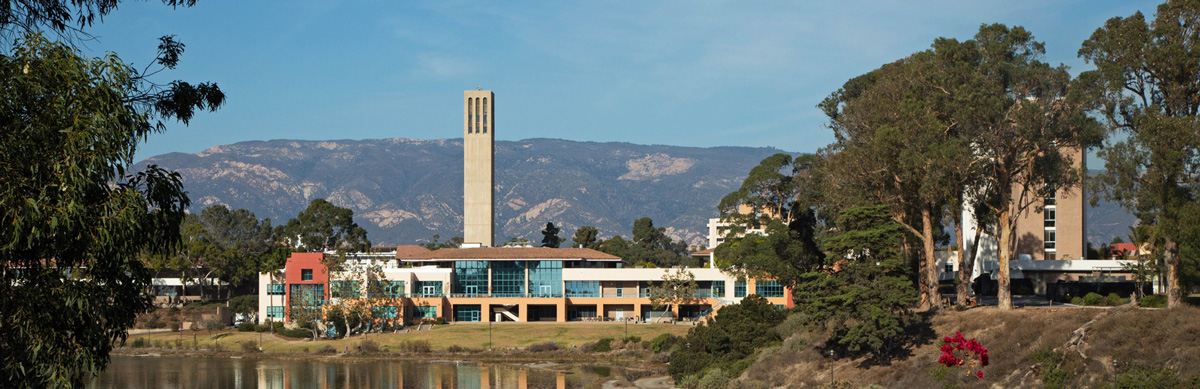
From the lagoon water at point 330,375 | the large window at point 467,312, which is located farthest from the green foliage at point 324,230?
the lagoon water at point 330,375

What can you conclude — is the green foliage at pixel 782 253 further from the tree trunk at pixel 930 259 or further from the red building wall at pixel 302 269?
the red building wall at pixel 302 269

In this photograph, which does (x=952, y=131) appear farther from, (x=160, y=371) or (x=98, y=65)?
(x=160, y=371)

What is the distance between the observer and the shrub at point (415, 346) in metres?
87.9

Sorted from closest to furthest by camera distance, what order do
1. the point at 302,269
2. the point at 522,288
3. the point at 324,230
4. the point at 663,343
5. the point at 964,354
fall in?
1. the point at 964,354
2. the point at 663,343
3. the point at 302,269
4. the point at 522,288
5. the point at 324,230

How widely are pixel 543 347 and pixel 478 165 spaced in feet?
203

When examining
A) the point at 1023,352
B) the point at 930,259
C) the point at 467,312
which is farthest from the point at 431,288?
the point at 1023,352

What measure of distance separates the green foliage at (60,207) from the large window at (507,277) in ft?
293

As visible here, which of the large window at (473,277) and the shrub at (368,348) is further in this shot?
the large window at (473,277)

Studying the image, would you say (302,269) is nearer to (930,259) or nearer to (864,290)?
(930,259)

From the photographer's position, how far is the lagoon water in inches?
2744

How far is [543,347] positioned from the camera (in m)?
87.2

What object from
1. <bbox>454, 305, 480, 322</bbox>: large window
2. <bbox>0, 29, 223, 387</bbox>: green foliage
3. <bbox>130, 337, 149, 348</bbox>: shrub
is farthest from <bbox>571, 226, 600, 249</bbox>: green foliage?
<bbox>0, 29, 223, 387</bbox>: green foliage

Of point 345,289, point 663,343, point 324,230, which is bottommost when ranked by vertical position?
point 663,343

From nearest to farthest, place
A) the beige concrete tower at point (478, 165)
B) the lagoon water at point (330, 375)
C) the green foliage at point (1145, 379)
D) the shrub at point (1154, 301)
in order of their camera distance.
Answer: the green foliage at point (1145, 379) < the shrub at point (1154, 301) < the lagoon water at point (330, 375) < the beige concrete tower at point (478, 165)
